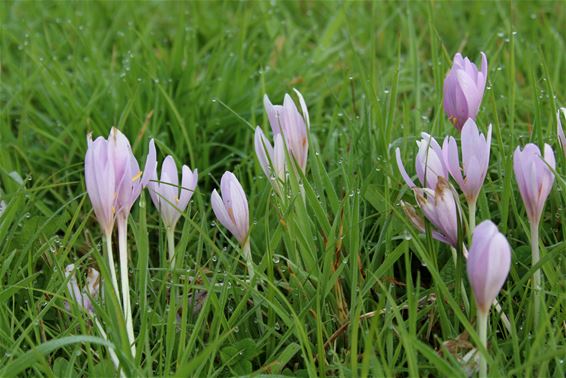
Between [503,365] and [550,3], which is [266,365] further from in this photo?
[550,3]

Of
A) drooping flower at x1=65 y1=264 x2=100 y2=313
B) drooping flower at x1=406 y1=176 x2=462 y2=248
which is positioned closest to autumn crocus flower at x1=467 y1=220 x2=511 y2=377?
drooping flower at x1=406 y1=176 x2=462 y2=248

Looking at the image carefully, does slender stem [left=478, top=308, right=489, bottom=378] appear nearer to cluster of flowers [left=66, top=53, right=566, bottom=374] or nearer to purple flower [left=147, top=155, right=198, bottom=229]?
cluster of flowers [left=66, top=53, right=566, bottom=374]

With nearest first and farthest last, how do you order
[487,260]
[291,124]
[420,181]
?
[487,260] → [420,181] → [291,124]

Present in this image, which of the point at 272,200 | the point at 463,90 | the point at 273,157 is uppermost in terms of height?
the point at 463,90

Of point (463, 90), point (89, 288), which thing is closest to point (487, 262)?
point (463, 90)

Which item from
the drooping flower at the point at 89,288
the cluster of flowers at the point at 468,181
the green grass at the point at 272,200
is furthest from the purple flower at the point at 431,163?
the drooping flower at the point at 89,288

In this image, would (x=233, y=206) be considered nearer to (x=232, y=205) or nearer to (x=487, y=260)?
(x=232, y=205)
